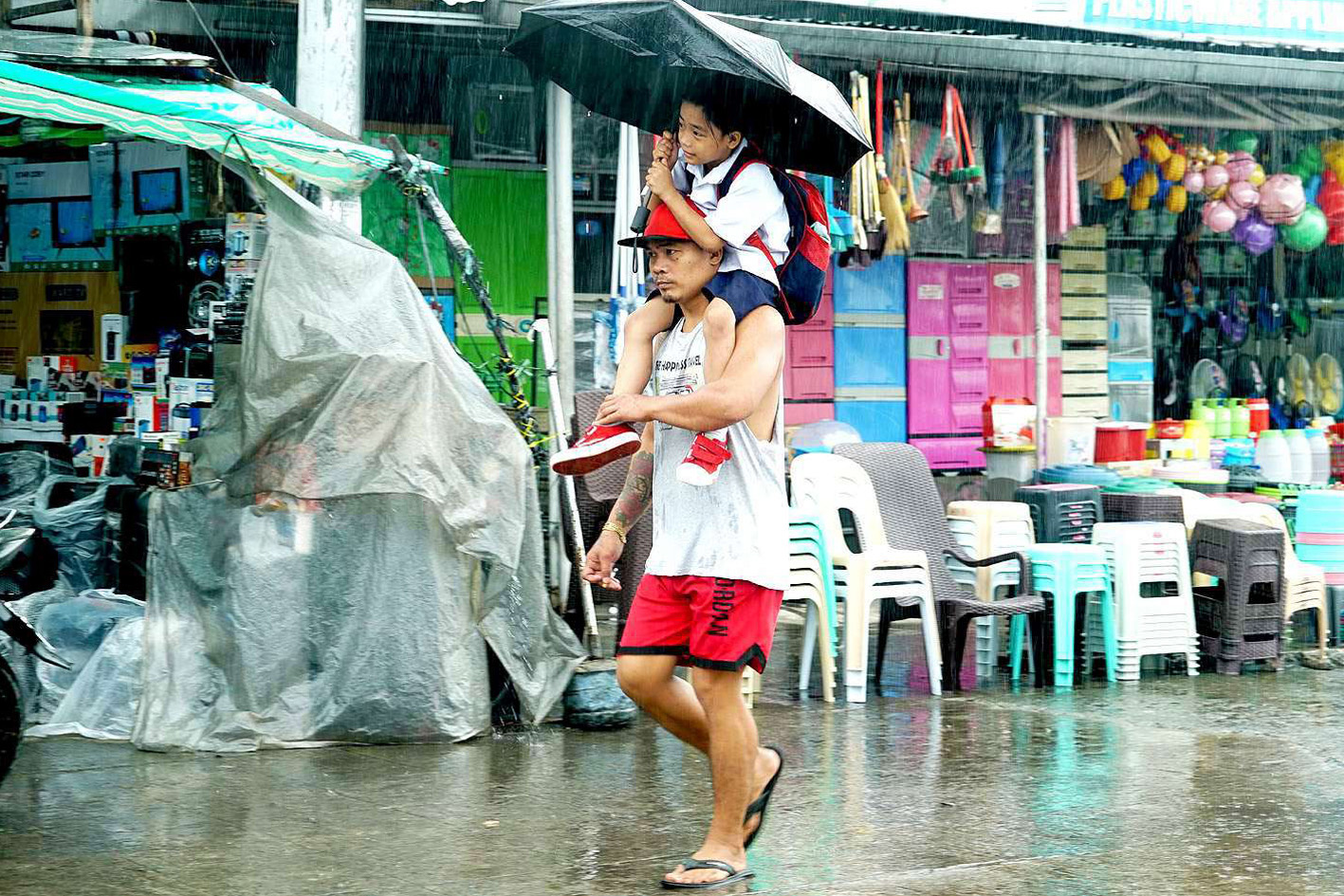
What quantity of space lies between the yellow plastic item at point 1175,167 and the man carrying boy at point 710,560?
8.39 meters

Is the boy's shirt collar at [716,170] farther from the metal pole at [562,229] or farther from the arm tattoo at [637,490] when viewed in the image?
the metal pole at [562,229]

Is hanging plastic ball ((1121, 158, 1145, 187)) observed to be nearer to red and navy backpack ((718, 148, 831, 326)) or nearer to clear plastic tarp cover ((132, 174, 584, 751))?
clear plastic tarp cover ((132, 174, 584, 751))

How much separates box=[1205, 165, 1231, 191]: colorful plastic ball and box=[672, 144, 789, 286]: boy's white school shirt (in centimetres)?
851

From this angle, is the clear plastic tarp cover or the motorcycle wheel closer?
the motorcycle wheel

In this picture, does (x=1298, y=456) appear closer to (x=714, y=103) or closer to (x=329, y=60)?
(x=329, y=60)

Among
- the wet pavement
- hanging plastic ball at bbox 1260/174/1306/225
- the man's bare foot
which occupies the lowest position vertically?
the wet pavement

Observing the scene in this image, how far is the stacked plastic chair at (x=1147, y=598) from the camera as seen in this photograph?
8.48m

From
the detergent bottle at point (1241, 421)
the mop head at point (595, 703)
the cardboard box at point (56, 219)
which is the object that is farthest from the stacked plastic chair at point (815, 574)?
the detergent bottle at point (1241, 421)

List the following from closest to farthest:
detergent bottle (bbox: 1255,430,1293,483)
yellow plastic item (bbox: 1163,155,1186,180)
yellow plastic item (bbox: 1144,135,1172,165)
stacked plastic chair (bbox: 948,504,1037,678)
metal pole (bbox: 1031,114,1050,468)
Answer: stacked plastic chair (bbox: 948,504,1037,678), metal pole (bbox: 1031,114,1050,468), yellow plastic item (bbox: 1144,135,1172,165), yellow plastic item (bbox: 1163,155,1186,180), detergent bottle (bbox: 1255,430,1293,483)

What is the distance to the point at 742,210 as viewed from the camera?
4.64 m

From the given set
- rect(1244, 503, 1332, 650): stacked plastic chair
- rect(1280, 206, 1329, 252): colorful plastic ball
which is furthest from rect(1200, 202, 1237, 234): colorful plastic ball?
rect(1244, 503, 1332, 650): stacked plastic chair

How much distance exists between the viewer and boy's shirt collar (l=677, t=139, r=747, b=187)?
15.4ft

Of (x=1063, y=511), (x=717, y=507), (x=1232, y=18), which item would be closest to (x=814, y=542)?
(x=1063, y=511)

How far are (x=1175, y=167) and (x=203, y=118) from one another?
825 cm
